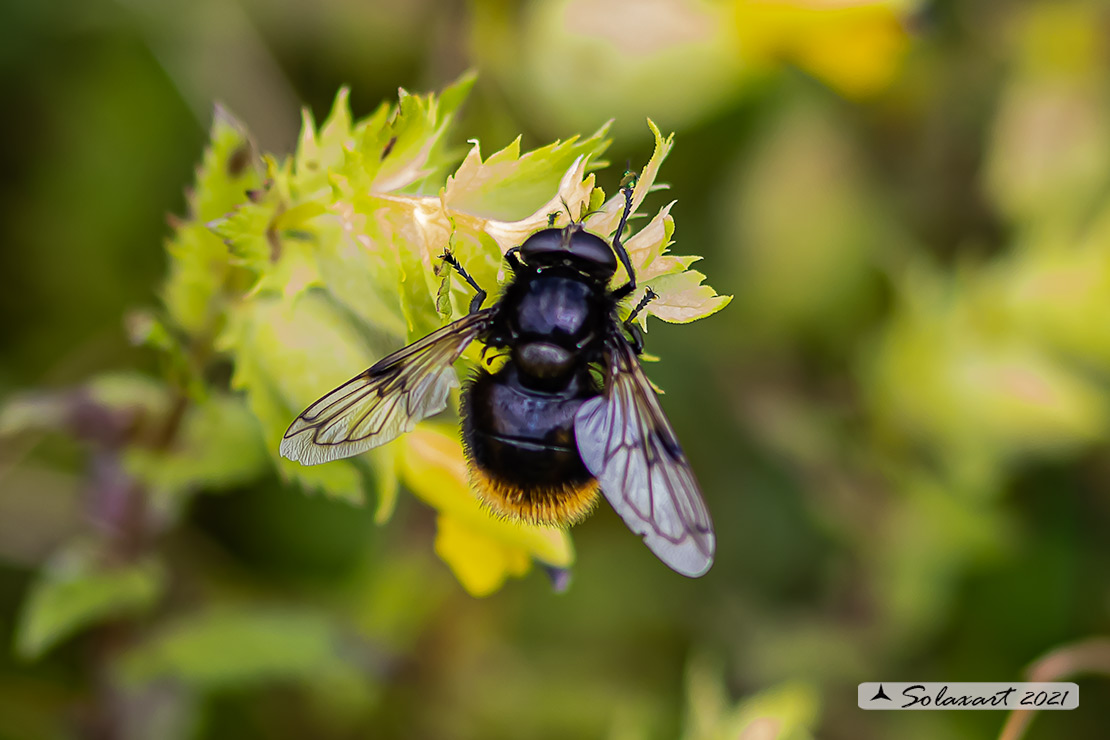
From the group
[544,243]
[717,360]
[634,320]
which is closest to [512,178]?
[544,243]

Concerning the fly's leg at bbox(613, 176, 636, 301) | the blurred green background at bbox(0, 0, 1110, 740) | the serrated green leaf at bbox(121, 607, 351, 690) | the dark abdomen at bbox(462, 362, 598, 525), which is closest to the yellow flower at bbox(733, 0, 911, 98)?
the blurred green background at bbox(0, 0, 1110, 740)

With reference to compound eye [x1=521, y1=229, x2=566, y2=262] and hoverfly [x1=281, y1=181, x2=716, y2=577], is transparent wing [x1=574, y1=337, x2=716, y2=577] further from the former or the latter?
compound eye [x1=521, y1=229, x2=566, y2=262]

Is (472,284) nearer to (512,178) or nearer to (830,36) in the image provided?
(512,178)

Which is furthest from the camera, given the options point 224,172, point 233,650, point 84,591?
point 233,650

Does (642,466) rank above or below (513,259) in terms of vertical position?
below

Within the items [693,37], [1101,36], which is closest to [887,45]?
[693,37]

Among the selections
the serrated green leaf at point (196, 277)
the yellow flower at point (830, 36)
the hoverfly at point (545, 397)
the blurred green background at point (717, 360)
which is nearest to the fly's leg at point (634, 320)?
the hoverfly at point (545, 397)
